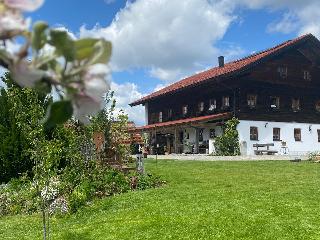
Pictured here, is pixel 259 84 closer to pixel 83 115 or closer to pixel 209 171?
pixel 209 171

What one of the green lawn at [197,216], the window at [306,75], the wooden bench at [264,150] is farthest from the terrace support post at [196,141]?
the green lawn at [197,216]

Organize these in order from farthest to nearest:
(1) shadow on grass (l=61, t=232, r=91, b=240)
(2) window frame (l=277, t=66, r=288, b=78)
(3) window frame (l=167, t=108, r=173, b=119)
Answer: (3) window frame (l=167, t=108, r=173, b=119) < (2) window frame (l=277, t=66, r=288, b=78) < (1) shadow on grass (l=61, t=232, r=91, b=240)

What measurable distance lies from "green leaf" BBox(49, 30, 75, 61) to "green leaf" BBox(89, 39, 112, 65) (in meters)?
0.04

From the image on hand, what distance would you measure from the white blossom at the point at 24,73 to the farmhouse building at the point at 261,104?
3210 cm

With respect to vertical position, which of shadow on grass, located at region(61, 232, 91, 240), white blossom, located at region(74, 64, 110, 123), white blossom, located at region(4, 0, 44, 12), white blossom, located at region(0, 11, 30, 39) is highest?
white blossom, located at region(4, 0, 44, 12)

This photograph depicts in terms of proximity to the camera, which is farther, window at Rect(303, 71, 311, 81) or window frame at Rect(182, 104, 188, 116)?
window frame at Rect(182, 104, 188, 116)

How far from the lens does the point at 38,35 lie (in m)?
0.78

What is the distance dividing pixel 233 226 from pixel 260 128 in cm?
2675

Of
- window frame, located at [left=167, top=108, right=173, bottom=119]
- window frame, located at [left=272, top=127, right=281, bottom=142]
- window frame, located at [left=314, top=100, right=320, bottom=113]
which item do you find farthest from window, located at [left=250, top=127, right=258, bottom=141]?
window frame, located at [left=167, top=108, right=173, bottom=119]

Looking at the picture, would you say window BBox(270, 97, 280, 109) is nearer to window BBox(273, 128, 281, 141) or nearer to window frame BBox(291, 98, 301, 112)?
window frame BBox(291, 98, 301, 112)

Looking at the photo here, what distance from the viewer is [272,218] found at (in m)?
9.15

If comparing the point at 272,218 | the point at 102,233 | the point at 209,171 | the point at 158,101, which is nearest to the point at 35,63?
the point at 102,233

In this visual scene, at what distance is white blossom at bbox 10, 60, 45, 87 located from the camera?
30.2 inches

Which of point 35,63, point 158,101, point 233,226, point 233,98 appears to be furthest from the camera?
point 158,101
